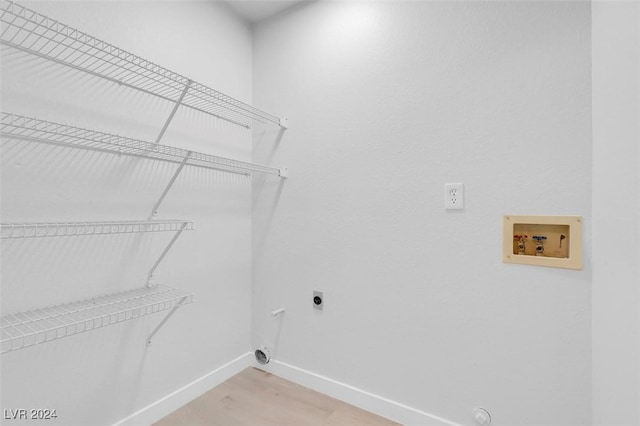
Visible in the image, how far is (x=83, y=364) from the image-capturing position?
121 centimetres

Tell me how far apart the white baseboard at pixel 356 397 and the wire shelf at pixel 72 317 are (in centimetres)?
84

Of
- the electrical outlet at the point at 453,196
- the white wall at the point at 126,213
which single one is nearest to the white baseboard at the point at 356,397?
the white wall at the point at 126,213

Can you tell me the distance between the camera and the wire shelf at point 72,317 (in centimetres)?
95

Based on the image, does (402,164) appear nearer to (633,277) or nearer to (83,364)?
(633,277)

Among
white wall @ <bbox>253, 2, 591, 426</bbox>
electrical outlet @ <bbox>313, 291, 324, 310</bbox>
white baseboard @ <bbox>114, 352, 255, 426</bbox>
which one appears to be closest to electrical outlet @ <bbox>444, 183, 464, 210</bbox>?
white wall @ <bbox>253, 2, 591, 426</bbox>

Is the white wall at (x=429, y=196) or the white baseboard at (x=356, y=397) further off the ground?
the white wall at (x=429, y=196)

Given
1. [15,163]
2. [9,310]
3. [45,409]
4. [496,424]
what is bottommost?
[496,424]

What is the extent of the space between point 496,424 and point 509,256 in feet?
2.38

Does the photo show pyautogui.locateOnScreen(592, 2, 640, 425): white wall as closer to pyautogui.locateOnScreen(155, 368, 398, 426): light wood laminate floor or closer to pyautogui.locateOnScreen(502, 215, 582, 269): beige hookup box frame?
pyautogui.locateOnScreen(502, 215, 582, 269): beige hookup box frame

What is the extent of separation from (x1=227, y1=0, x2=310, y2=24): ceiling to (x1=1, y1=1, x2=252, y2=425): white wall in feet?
0.27

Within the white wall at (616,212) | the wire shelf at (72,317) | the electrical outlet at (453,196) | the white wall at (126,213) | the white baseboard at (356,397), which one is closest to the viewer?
the white wall at (616,212)

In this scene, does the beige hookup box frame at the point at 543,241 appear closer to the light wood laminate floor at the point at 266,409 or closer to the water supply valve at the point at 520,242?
the water supply valve at the point at 520,242

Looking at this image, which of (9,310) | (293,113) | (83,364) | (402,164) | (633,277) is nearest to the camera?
(633,277)

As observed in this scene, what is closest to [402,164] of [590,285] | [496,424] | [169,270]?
[590,285]
